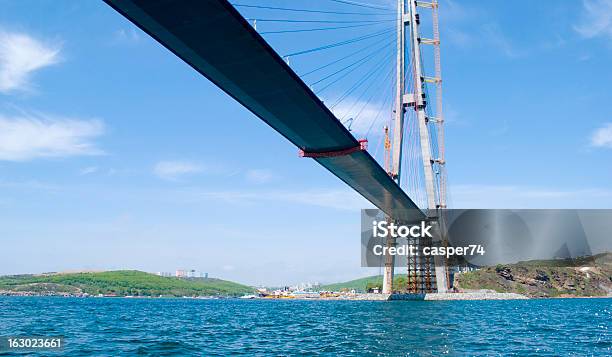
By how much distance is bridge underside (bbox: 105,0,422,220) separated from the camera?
2120cm

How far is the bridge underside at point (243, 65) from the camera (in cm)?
2120

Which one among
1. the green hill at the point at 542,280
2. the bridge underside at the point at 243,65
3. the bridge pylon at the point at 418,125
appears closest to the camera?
the bridge underside at the point at 243,65

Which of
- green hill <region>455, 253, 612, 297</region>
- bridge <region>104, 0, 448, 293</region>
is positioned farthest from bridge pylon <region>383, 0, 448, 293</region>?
green hill <region>455, 253, 612, 297</region>

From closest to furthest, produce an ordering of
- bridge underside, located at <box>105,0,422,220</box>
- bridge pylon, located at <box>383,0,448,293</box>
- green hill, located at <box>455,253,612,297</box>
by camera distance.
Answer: bridge underside, located at <box>105,0,422,220</box> → bridge pylon, located at <box>383,0,448,293</box> → green hill, located at <box>455,253,612,297</box>

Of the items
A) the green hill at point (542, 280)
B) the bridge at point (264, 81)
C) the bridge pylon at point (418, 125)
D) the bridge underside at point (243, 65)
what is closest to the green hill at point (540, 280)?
the green hill at point (542, 280)

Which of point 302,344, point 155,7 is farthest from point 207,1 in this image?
point 302,344

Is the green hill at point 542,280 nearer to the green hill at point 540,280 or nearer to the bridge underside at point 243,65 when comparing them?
the green hill at point 540,280

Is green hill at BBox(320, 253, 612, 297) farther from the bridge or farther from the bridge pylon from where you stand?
the bridge

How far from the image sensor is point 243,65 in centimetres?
2655

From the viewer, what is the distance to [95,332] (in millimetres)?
25234

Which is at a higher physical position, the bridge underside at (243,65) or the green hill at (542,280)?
the bridge underside at (243,65)

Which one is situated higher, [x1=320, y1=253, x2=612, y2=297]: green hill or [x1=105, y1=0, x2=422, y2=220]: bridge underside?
[x1=105, y1=0, x2=422, y2=220]: bridge underside

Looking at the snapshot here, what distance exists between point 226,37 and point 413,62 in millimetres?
52391

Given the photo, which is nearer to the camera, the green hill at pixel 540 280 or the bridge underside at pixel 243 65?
the bridge underside at pixel 243 65
